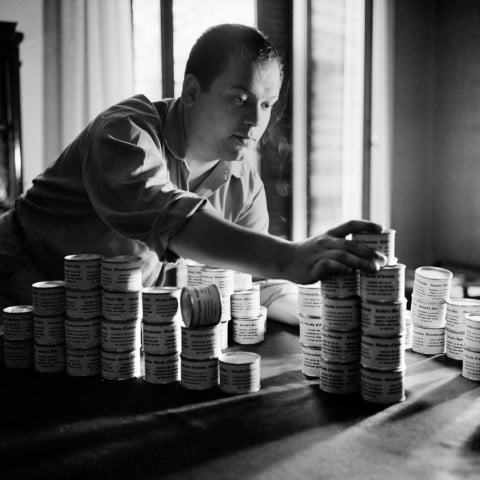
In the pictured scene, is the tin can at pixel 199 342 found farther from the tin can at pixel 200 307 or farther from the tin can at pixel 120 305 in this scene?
the tin can at pixel 120 305

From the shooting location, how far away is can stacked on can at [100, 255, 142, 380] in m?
1.38

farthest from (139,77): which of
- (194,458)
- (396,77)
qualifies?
(194,458)

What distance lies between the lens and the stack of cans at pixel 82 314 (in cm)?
141

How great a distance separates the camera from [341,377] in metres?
1.28

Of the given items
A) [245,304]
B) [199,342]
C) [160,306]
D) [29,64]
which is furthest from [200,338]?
[29,64]

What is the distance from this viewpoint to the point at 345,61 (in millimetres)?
5062

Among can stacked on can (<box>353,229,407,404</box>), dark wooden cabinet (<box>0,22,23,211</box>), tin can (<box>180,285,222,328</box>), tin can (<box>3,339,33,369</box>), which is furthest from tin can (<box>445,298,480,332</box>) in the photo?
dark wooden cabinet (<box>0,22,23,211</box>)

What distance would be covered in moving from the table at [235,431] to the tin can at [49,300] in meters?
0.15

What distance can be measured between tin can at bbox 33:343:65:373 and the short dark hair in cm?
75

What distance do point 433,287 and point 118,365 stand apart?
792 millimetres

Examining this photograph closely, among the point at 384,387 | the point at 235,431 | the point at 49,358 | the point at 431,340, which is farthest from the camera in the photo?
the point at 431,340

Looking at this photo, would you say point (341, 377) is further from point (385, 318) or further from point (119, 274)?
point (119, 274)

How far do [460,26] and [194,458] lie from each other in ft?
15.1

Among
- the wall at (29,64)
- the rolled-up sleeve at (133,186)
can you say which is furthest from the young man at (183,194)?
the wall at (29,64)
